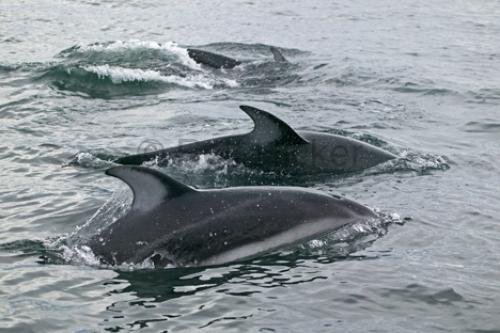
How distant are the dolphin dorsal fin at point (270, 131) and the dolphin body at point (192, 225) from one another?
6.23 ft

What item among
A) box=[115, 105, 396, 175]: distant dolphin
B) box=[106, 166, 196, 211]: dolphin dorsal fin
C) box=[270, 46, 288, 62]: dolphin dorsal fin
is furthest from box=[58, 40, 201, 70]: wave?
box=[106, 166, 196, 211]: dolphin dorsal fin

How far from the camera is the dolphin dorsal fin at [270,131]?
36.7 ft

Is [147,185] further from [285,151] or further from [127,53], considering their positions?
[127,53]

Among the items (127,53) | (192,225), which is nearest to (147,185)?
(192,225)

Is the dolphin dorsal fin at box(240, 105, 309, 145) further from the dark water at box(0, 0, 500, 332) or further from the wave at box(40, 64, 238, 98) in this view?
the wave at box(40, 64, 238, 98)

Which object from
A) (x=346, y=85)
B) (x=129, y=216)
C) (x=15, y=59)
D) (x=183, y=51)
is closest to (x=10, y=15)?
(x=15, y=59)

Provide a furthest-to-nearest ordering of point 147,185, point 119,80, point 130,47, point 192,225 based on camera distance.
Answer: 1. point 130,47
2. point 119,80
3. point 192,225
4. point 147,185

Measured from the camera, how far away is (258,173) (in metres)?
12.1

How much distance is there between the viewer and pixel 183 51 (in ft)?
70.4

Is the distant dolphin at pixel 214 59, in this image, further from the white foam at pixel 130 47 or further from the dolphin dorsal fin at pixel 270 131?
the dolphin dorsal fin at pixel 270 131

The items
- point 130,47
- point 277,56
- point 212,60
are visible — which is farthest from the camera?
point 130,47

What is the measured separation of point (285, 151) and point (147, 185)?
378 centimetres

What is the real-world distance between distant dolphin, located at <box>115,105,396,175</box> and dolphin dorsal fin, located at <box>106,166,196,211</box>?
3.00 meters

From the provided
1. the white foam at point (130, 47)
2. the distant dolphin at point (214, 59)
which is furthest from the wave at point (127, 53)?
the distant dolphin at point (214, 59)
